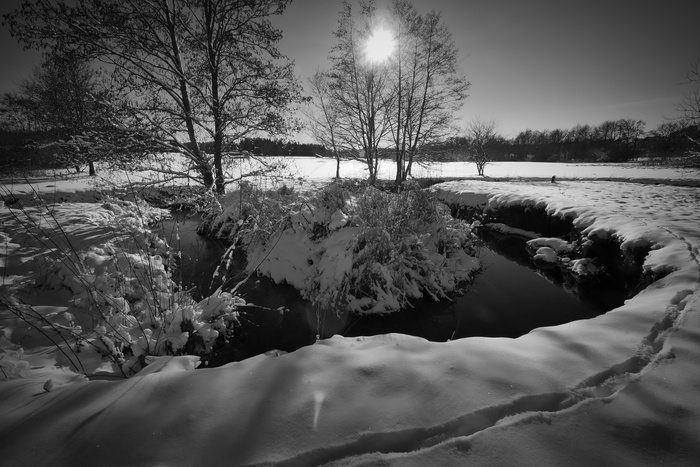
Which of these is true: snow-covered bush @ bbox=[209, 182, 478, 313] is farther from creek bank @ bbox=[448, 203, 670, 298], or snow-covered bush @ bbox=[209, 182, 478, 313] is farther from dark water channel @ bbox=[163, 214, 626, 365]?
creek bank @ bbox=[448, 203, 670, 298]

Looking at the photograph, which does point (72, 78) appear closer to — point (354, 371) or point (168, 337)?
point (168, 337)

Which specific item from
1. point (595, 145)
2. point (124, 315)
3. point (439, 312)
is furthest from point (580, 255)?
point (595, 145)

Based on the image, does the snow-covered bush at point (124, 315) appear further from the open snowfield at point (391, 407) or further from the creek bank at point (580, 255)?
the creek bank at point (580, 255)

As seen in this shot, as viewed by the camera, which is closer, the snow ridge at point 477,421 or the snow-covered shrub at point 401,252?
the snow ridge at point 477,421

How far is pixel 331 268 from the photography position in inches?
201

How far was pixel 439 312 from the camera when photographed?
4.70 meters

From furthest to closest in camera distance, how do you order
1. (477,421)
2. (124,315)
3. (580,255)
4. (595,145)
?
(595,145)
(580,255)
(124,315)
(477,421)

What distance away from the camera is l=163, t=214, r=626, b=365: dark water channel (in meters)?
4.00

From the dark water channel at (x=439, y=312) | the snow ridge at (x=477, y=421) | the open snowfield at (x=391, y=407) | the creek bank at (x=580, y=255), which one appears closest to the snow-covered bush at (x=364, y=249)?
the dark water channel at (x=439, y=312)

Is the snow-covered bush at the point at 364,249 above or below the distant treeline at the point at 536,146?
below

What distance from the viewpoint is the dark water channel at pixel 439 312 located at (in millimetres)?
3998

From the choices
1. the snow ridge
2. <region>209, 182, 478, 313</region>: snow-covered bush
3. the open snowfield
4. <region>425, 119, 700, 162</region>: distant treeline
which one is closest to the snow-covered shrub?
<region>209, 182, 478, 313</region>: snow-covered bush

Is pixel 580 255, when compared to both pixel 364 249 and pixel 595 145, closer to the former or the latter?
pixel 364 249

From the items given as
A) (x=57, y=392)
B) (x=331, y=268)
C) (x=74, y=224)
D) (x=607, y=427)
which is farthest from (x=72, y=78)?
(x=607, y=427)
